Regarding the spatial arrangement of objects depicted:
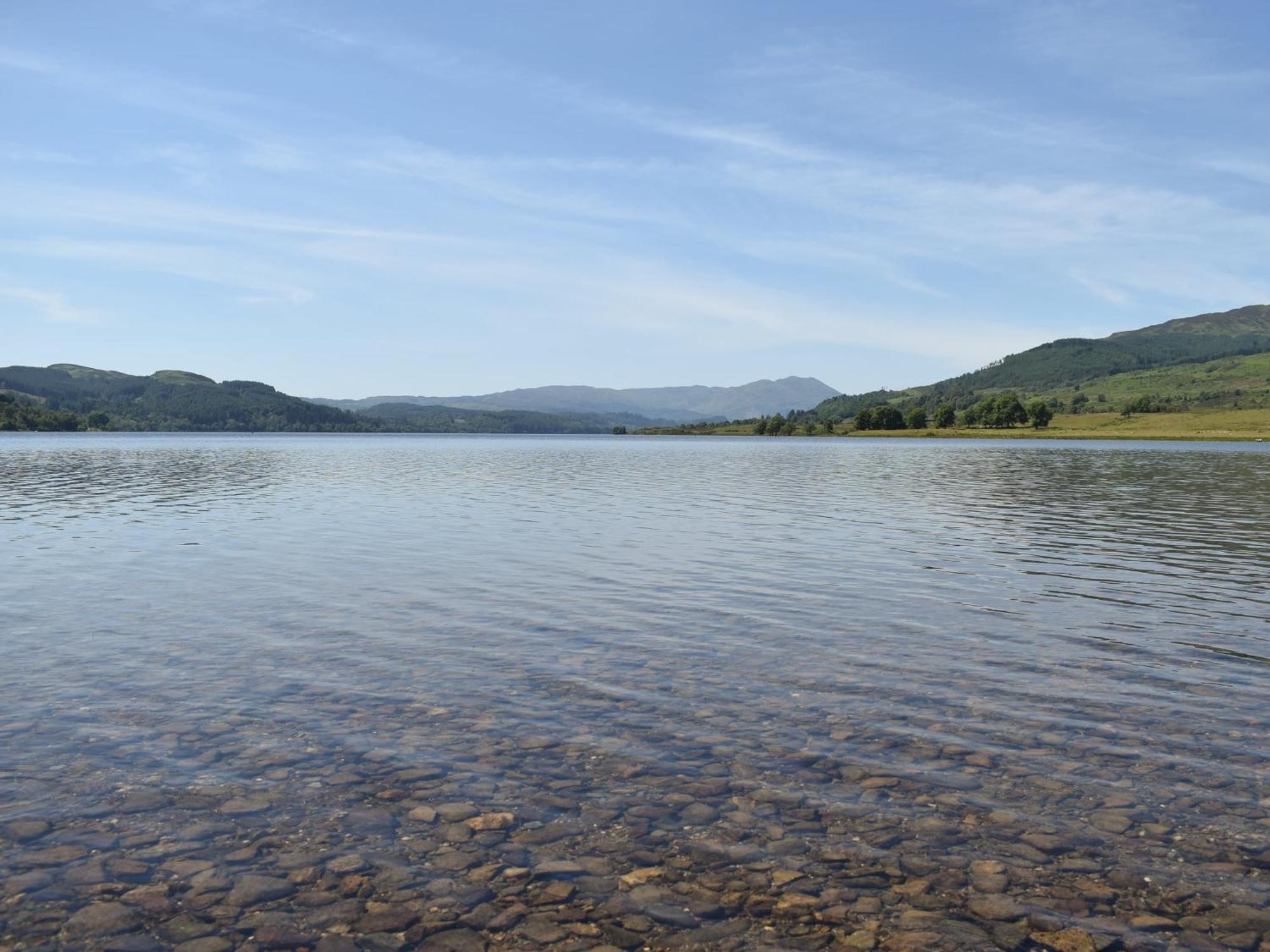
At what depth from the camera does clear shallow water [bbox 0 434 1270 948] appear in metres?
9.70

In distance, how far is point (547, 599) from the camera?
26641mm

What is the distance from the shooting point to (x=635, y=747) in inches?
559

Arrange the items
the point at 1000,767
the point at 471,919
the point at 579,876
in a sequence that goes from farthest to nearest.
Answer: the point at 1000,767
the point at 579,876
the point at 471,919

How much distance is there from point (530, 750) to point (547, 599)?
12.7m

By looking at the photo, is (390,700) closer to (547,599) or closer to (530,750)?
(530,750)

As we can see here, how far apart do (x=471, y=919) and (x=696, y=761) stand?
5.04 metres

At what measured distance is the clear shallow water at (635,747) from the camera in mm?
9695

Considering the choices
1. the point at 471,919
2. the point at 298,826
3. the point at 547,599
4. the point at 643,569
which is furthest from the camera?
the point at 643,569

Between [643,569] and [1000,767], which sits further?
[643,569]

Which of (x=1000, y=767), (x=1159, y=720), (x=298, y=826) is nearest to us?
(x=298, y=826)

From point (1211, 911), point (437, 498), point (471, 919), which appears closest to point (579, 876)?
point (471, 919)

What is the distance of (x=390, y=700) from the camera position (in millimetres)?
16547

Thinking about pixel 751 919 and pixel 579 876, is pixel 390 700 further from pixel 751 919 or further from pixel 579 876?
pixel 751 919

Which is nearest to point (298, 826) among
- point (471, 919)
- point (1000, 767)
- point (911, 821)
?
point (471, 919)
